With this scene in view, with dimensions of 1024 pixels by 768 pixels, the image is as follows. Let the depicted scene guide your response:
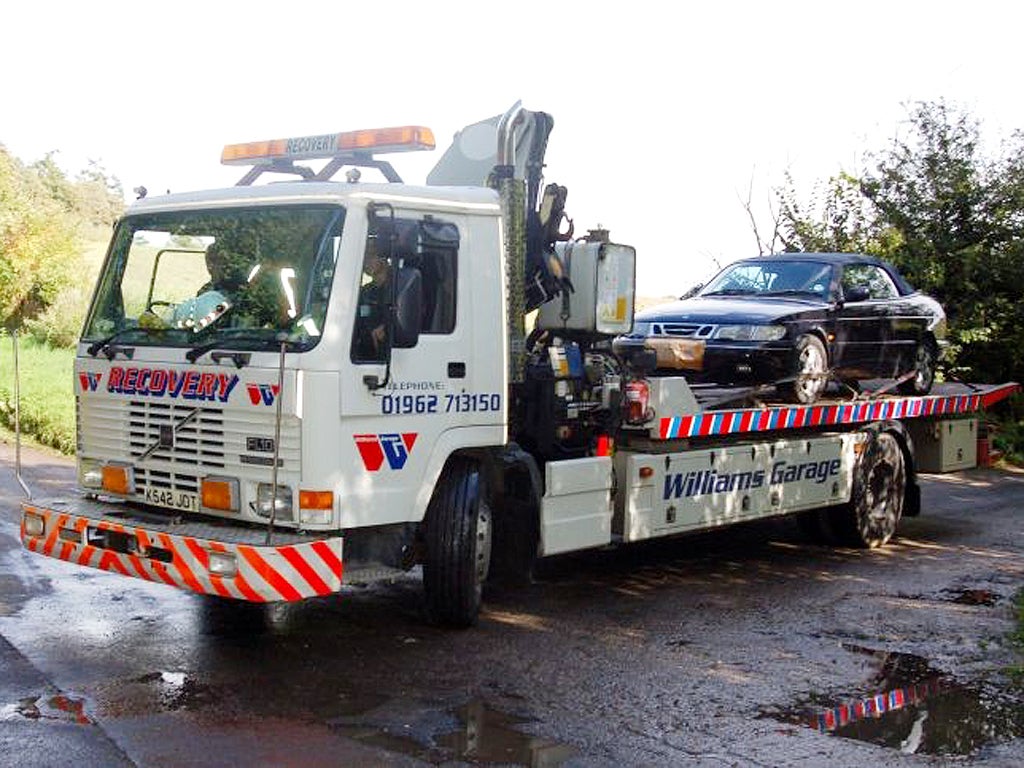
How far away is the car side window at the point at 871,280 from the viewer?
11562mm

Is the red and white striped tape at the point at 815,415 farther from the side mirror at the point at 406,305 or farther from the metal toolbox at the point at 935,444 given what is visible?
the side mirror at the point at 406,305

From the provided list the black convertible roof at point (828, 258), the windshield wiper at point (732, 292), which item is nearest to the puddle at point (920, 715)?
the windshield wiper at point (732, 292)

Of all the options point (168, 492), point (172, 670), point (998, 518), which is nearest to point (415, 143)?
point (168, 492)

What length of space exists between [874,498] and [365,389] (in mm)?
6338

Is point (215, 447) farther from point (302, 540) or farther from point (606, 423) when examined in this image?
point (606, 423)

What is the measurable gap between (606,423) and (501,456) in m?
1.15

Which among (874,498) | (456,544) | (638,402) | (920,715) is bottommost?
(920,715)

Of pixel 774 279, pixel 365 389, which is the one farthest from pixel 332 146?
pixel 774 279

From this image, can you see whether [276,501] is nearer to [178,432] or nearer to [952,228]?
[178,432]

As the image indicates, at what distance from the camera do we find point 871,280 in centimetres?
1195

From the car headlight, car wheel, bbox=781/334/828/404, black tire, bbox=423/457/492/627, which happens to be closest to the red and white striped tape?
car wheel, bbox=781/334/828/404

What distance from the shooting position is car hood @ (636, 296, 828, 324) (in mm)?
10398

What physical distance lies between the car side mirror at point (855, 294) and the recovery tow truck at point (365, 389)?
307 centimetres

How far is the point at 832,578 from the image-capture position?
32.3 ft
